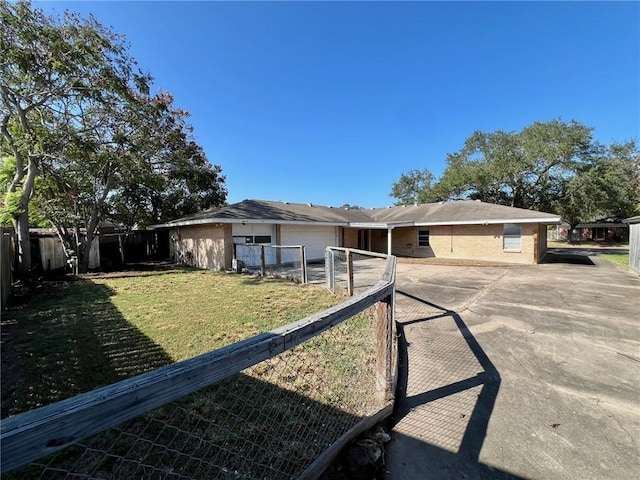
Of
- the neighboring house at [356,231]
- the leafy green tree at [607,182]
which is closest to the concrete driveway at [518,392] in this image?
the neighboring house at [356,231]

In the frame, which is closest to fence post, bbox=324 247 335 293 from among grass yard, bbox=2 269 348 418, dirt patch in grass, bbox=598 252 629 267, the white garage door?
grass yard, bbox=2 269 348 418

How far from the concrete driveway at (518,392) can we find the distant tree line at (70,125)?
42.9 feet

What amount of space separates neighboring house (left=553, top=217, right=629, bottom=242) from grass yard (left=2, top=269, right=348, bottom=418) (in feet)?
153

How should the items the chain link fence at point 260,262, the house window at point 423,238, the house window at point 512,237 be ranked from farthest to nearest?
1. the house window at point 423,238
2. the house window at point 512,237
3. the chain link fence at point 260,262

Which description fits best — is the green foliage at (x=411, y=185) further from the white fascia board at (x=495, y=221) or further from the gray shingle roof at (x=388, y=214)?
the white fascia board at (x=495, y=221)

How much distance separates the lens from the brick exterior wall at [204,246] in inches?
560

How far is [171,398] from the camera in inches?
46.1

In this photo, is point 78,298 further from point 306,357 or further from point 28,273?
point 306,357

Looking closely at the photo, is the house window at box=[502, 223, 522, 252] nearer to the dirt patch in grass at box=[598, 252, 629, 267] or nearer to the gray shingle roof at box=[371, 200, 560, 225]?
the gray shingle roof at box=[371, 200, 560, 225]

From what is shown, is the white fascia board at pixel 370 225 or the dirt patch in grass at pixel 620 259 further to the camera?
the white fascia board at pixel 370 225

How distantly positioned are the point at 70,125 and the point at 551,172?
114 feet

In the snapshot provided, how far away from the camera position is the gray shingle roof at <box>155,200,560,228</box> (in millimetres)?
15141

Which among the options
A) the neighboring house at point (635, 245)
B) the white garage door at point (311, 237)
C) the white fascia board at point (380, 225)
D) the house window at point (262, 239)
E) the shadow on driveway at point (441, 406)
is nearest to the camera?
the shadow on driveway at point (441, 406)

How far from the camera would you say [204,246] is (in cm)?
1570
